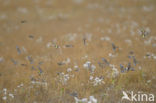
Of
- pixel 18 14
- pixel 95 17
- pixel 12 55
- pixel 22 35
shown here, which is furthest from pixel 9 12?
pixel 12 55

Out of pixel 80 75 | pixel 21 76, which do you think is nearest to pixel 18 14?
pixel 21 76

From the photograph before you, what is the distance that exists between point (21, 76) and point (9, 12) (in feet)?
40.7

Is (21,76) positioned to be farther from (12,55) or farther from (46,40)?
(46,40)

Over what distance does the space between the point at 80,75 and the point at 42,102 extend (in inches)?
51.1

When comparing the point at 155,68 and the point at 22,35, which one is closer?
the point at 155,68

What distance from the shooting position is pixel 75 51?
7508mm

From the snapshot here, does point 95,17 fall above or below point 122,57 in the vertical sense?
above

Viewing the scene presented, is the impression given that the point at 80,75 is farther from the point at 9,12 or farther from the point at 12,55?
the point at 9,12

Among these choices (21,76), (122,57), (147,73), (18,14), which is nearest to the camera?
(147,73)

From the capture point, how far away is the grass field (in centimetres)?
437

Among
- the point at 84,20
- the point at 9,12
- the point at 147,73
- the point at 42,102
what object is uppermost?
the point at 9,12

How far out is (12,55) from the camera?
783 centimetres

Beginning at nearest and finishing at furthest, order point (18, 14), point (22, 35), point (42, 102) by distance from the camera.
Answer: point (42, 102) → point (22, 35) → point (18, 14)

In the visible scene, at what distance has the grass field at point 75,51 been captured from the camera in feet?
14.3
